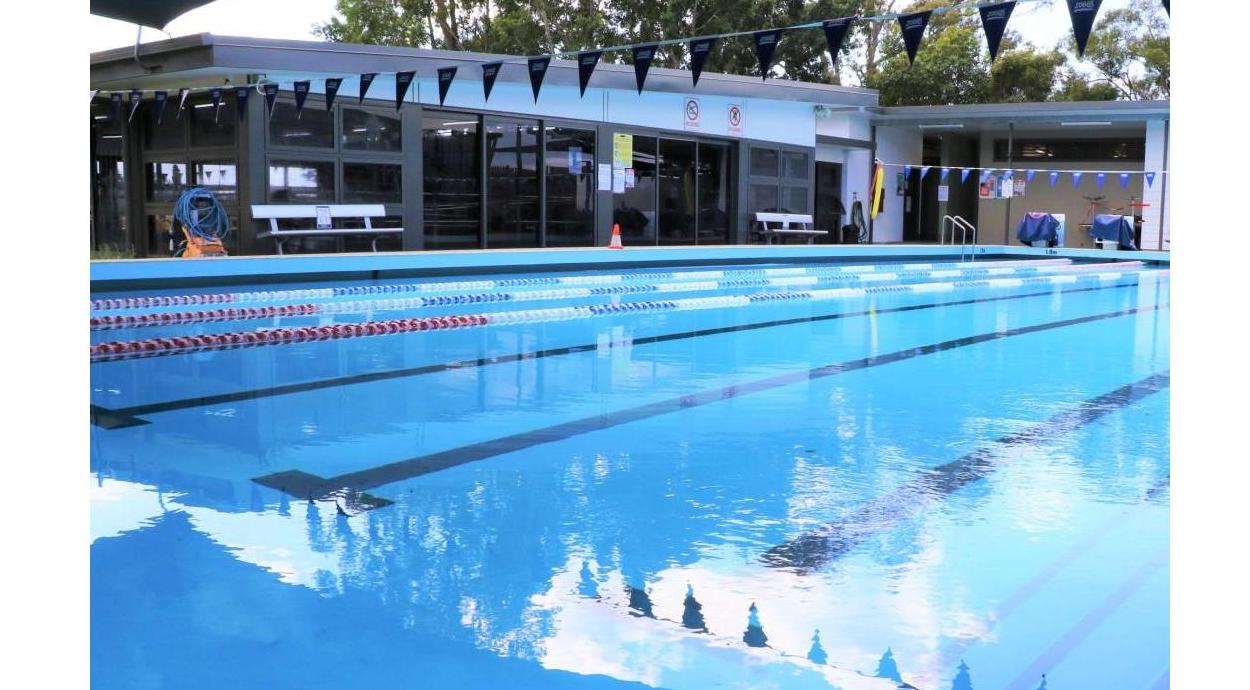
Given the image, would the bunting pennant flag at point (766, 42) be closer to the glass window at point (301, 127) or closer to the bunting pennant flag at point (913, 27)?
the bunting pennant flag at point (913, 27)

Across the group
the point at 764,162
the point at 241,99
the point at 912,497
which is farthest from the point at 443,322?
the point at 764,162

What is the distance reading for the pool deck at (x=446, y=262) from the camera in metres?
10.8

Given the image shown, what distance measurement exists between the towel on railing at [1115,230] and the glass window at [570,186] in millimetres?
11154

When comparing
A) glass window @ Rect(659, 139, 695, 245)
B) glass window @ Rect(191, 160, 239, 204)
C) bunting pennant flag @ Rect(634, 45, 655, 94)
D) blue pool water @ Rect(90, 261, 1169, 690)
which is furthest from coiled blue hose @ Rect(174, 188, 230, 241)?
glass window @ Rect(659, 139, 695, 245)

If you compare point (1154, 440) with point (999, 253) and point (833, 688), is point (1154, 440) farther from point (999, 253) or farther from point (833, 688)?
point (999, 253)

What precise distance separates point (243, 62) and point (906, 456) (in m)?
10.1

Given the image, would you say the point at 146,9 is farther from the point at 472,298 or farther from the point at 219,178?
the point at 219,178

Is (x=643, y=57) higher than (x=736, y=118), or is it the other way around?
(x=736, y=118)

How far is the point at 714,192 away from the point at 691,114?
5.52 ft

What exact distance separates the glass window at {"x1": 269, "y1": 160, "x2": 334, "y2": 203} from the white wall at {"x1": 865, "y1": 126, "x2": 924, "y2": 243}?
13.5m

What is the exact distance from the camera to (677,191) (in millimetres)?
18984

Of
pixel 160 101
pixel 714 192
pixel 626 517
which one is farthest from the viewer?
pixel 714 192

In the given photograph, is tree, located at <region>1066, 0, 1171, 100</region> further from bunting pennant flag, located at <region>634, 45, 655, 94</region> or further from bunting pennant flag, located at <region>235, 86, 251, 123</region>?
bunting pennant flag, located at <region>634, 45, 655, 94</region>

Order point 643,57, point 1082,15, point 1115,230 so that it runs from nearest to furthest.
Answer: point 1082,15, point 643,57, point 1115,230
